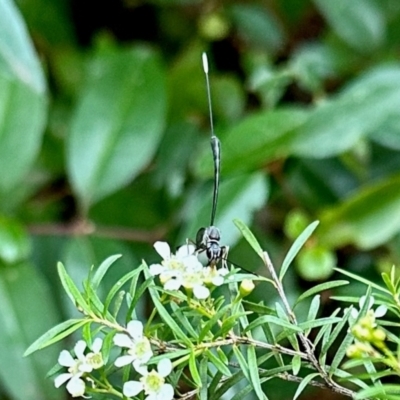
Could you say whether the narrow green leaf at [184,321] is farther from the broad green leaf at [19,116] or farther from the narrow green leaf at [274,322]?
the broad green leaf at [19,116]

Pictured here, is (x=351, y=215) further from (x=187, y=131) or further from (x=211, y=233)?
(x=211, y=233)

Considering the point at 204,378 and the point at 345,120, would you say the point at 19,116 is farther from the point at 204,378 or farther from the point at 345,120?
the point at 204,378

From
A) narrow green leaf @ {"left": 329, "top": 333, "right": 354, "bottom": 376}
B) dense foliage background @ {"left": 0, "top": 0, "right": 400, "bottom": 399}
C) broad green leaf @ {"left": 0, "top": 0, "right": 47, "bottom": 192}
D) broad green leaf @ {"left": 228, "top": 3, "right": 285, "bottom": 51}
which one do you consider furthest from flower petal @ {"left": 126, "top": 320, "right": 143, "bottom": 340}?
broad green leaf @ {"left": 228, "top": 3, "right": 285, "bottom": 51}

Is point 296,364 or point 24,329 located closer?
point 296,364

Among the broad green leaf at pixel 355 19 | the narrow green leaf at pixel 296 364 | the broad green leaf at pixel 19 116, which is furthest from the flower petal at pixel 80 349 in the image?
the broad green leaf at pixel 355 19

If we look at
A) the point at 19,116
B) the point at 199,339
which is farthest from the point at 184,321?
the point at 19,116

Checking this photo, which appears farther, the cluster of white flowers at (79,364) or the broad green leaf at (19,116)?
the broad green leaf at (19,116)

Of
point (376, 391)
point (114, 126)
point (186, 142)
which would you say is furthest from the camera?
point (186, 142)
